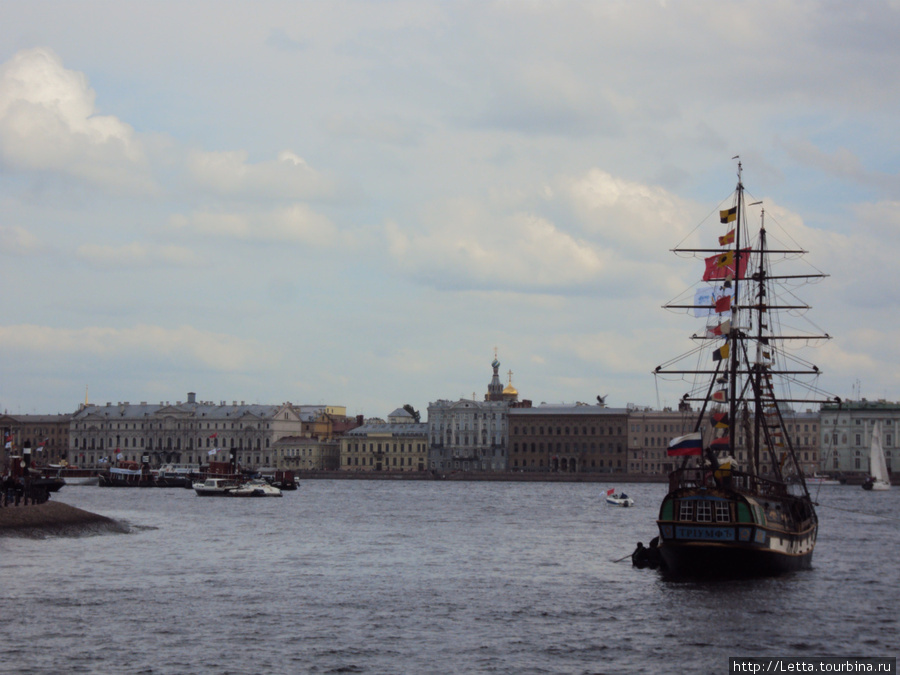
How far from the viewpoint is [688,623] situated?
32.1 metres

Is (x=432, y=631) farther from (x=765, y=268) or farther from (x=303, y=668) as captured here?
(x=765, y=268)

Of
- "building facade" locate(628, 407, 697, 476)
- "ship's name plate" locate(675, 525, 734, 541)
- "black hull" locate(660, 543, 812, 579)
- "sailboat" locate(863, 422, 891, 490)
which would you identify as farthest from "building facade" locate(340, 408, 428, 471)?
"ship's name plate" locate(675, 525, 734, 541)

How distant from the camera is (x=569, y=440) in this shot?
A: 163750 millimetres

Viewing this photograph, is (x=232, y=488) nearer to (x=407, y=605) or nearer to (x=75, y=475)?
(x=75, y=475)

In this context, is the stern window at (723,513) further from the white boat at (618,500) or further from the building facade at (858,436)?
the building facade at (858,436)

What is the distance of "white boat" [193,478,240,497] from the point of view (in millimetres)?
105400

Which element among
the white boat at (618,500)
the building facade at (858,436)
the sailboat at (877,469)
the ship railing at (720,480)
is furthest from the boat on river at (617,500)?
the building facade at (858,436)

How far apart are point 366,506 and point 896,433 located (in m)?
95.9

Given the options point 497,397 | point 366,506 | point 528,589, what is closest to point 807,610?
point 528,589

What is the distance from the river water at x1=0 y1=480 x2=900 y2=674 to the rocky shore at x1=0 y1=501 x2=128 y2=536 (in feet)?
3.59

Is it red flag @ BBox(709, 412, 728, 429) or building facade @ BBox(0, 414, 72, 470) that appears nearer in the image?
red flag @ BBox(709, 412, 728, 429)

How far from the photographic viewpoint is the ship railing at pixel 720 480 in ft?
126

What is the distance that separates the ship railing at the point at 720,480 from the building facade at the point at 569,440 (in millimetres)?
120337

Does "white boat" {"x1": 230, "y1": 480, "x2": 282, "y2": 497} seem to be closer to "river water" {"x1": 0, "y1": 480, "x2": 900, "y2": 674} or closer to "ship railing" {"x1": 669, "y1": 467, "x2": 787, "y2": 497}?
"river water" {"x1": 0, "y1": 480, "x2": 900, "y2": 674}
